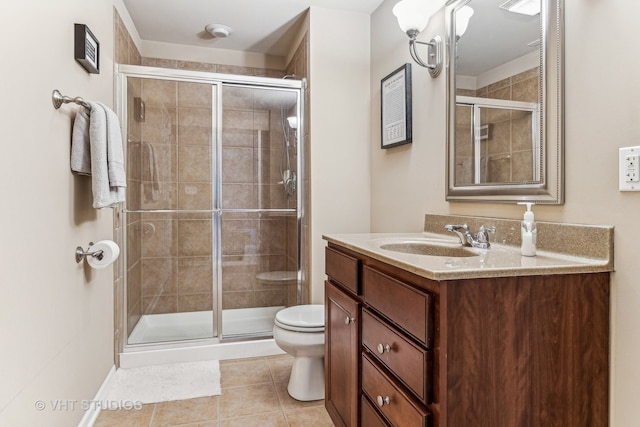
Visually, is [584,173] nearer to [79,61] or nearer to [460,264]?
[460,264]

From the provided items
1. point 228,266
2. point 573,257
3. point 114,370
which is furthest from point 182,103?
point 573,257

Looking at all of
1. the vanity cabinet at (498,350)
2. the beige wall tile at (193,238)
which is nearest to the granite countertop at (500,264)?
the vanity cabinet at (498,350)

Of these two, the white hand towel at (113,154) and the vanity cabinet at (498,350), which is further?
the white hand towel at (113,154)

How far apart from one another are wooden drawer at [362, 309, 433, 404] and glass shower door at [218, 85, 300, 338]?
1568 mm

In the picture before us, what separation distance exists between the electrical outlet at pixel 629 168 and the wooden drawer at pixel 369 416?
980mm

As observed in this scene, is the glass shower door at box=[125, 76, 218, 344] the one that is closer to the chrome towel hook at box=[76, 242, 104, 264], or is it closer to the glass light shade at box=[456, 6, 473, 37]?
the chrome towel hook at box=[76, 242, 104, 264]

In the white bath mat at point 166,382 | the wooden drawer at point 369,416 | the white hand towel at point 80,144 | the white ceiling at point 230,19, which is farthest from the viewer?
the white ceiling at point 230,19

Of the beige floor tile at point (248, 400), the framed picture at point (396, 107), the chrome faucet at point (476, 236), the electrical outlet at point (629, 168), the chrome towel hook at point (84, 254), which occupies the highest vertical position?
the framed picture at point (396, 107)

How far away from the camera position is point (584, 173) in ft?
3.77

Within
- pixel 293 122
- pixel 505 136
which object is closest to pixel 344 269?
pixel 505 136

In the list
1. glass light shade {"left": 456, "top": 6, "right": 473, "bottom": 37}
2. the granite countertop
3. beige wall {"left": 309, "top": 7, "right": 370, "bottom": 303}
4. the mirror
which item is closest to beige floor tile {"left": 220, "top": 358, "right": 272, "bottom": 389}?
beige wall {"left": 309, "top": 7, "right": 370, "bottom": 303}

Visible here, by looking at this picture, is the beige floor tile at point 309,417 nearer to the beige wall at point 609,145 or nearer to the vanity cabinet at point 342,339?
the vanity cabinet at point 342,339

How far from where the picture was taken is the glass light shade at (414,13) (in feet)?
5.66

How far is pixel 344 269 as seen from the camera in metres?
1.54
